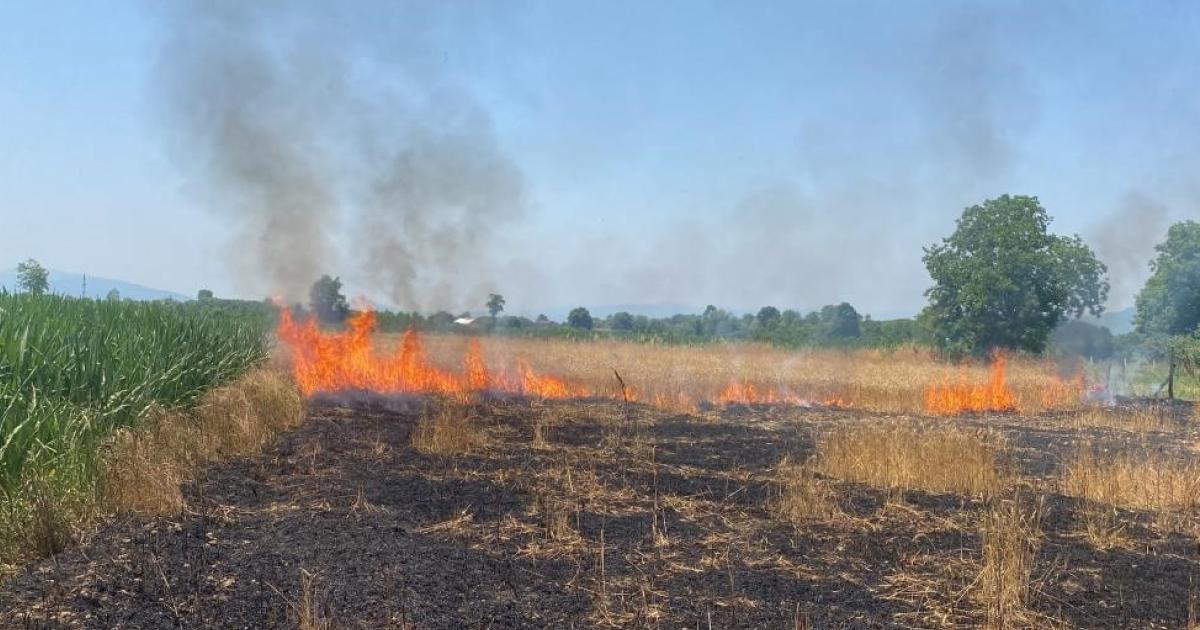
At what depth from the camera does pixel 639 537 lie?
696 cm

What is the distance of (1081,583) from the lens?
6.05 meters

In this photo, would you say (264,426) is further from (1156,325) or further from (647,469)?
(1156,325)

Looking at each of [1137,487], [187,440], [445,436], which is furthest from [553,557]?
[1137,487]

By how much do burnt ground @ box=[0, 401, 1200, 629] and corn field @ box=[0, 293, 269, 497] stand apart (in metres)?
0.82

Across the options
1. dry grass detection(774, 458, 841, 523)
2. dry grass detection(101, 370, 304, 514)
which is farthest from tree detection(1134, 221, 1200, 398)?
dry grass detection(101, 370, 304, 514)

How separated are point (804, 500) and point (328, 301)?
18038 mm

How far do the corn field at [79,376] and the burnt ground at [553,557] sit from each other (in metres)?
0.82

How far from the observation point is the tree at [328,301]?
22141 mm

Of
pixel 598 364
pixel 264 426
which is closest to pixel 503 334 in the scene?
pixel 598 364

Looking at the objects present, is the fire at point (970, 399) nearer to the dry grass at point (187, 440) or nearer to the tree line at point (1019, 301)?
the tree line at point (1019, 301)

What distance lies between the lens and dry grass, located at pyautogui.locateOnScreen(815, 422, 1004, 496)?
9.41 meters

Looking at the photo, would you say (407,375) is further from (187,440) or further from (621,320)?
(621,320)

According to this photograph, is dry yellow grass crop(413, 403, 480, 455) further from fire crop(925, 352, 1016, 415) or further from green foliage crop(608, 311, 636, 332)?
green foliage crop(608, 311, 636, 332)

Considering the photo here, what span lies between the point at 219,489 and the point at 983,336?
2947cm
